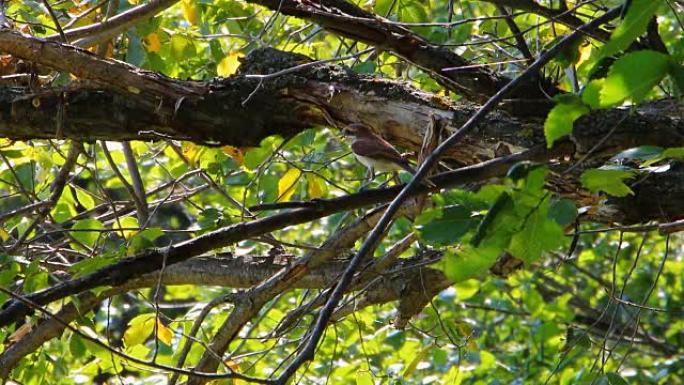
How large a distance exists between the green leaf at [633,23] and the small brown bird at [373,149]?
1.22m

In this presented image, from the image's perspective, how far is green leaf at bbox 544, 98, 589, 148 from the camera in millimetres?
1257

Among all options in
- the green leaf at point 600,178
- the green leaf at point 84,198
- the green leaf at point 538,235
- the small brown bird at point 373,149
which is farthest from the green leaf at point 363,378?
the green leaf at point 538,235

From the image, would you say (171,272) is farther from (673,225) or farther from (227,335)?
(673,225)

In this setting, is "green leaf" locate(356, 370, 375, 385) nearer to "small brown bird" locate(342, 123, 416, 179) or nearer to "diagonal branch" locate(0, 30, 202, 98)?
"small brown bird" locate(342, 123, 416, 179)

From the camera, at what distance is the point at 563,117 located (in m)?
1.27

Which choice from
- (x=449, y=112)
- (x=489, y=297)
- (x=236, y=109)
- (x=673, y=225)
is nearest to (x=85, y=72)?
(x=236, y=109)

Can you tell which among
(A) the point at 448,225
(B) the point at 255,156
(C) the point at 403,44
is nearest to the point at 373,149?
(C) the point at 403,44

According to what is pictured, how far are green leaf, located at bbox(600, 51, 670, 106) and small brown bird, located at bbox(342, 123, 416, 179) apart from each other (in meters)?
1.23

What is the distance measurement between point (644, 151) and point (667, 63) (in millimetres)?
679

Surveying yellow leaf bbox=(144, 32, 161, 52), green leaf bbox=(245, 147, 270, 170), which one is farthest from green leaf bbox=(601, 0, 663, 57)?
yellow leaf bbox=(144, 32, 161, 52)

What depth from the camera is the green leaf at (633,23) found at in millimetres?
1150

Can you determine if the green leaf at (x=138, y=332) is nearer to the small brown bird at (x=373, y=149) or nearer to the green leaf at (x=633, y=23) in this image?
the small brown bird at (x=373, y=149)

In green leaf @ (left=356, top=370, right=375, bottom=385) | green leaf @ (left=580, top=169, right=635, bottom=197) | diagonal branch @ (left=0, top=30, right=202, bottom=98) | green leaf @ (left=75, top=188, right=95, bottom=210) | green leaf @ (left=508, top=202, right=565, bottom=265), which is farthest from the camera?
green leaf @ (left=75, top=188, right=95, bottom=210)

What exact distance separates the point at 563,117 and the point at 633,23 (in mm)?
170
